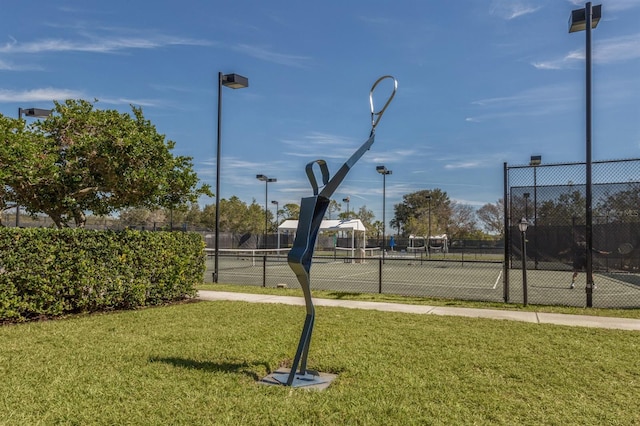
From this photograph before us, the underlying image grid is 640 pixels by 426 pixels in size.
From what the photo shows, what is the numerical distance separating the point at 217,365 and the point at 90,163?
6849 millimetres

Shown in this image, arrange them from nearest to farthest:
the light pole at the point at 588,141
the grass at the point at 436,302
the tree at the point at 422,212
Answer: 1. the grass at the point at 436,302
2. the light pole at the point at 588,141
3. the tree at the point at 422,212

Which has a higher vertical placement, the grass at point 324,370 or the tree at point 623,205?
the tree at point 623,205

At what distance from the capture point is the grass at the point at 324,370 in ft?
12.8

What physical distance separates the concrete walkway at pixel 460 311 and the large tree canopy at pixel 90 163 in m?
3.13

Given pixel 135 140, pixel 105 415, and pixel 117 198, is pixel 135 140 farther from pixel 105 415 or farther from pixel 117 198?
pixel 105 415

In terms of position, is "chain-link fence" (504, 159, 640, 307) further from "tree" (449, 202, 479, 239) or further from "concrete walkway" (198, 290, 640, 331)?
"tree" (449, 202, 479, 239)

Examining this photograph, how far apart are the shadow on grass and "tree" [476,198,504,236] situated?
69.9m

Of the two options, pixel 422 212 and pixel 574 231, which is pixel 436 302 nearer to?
pixel 574 231

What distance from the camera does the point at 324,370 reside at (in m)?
5.25

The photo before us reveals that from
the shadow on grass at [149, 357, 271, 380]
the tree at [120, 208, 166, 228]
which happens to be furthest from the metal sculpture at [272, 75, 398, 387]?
the tree at [120, 208, 166, 228]

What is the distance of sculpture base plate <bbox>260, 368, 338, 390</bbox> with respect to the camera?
15.3ft

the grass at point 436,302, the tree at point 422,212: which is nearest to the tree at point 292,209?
the tree at point 422,212

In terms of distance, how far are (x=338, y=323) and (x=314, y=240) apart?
11.0 feet

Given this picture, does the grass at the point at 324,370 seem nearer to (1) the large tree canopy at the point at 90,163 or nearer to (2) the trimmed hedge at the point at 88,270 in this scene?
(2) the trimmed hedge at the point at 88,270
